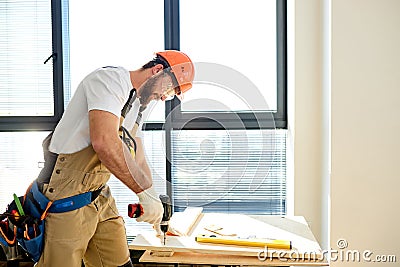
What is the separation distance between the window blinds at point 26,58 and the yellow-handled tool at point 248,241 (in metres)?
1.65

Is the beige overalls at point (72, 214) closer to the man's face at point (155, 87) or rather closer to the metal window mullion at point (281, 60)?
the man's face at point (155, 87)

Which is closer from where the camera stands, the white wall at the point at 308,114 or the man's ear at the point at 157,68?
the man's ear at the point at 157,68

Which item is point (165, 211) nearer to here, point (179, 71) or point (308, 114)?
point (179, 71)

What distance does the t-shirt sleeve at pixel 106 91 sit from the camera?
203cm

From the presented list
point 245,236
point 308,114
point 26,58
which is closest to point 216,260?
point 245,236

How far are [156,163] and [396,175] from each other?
3.76 feet

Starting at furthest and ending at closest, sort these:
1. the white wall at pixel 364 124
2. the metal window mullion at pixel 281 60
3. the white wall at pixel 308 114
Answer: the metal window mullion at pixel 281 60
the white wall at pixel 308 114
the white wall at pixel 364 124

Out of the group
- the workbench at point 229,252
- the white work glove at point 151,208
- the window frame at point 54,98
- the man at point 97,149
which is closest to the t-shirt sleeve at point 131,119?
the man at point 97,149

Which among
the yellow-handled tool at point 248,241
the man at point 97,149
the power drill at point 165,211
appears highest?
the man at point 97,149

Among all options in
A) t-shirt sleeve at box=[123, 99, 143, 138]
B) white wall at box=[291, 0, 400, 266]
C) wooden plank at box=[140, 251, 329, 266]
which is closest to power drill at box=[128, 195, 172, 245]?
wooden plank at box=[140, 251, 329, 266]

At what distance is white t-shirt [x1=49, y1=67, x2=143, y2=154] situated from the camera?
6.77 ft

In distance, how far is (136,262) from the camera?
322 cm

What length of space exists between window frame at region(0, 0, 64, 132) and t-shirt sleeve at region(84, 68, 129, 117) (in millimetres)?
1215

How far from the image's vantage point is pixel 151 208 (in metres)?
2.12
